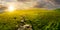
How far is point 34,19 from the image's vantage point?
7.45 feet

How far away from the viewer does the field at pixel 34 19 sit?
7.33ft

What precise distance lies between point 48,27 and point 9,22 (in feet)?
1.96

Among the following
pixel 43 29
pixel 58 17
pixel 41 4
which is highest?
pixel 41 4

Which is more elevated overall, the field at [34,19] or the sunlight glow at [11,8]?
the sunlight glow at [11,8]

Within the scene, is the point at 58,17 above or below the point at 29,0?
below

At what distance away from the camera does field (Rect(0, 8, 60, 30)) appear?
2234mm

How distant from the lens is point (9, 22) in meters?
2.24

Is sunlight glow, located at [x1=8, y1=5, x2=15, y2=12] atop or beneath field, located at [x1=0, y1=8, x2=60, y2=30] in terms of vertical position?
atop

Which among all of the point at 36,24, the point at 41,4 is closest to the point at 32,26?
the point at 36,24

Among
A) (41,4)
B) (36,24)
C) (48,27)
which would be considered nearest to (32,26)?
(36,24)

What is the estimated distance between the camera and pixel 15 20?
225 centimetres

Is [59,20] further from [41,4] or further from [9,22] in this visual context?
[9,22]

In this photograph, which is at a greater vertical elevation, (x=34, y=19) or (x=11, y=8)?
(x=11, y=8)

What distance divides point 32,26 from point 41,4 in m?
0.38
